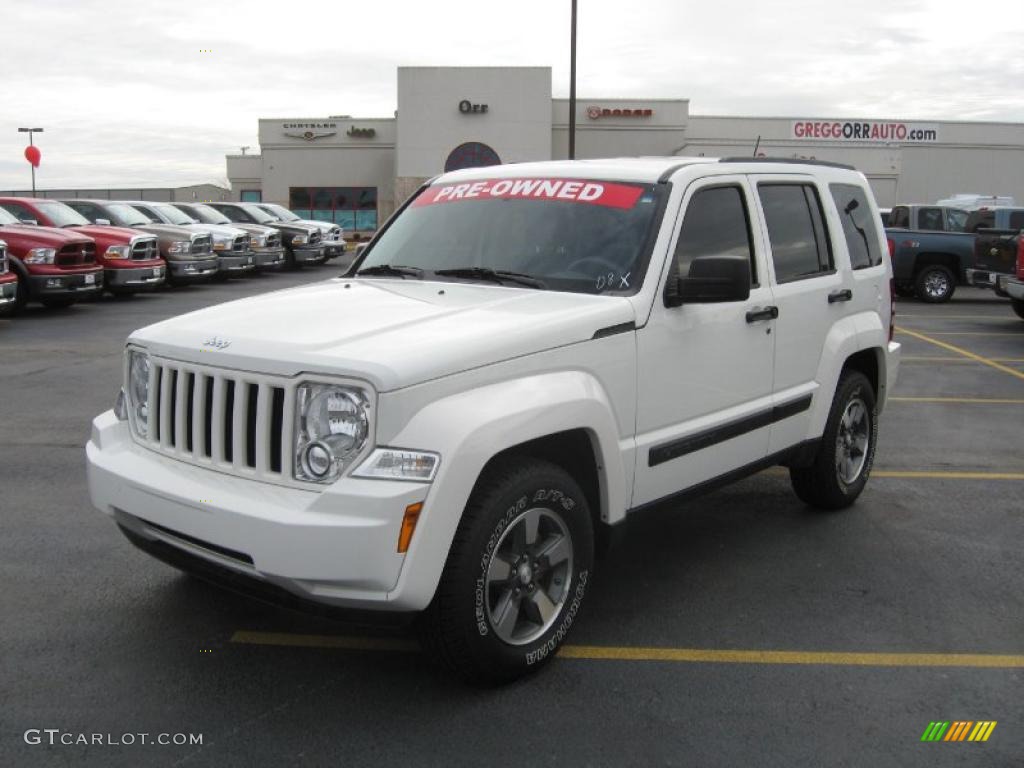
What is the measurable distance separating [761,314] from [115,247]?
1514cm

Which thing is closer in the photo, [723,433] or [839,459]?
[723,433]

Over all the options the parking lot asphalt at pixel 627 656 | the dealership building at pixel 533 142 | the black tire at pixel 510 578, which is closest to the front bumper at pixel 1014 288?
the parking lot asphalt at pixel 627 656

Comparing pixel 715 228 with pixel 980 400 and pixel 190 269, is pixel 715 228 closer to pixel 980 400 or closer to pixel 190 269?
pixel 980 400

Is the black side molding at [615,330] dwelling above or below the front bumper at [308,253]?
below

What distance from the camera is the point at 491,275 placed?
4.36 metres

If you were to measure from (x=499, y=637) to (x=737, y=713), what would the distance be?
0.87 metres

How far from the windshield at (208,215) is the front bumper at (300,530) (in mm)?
22435

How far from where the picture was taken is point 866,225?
19.5ft

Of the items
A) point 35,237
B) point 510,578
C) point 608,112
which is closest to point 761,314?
point 510,578

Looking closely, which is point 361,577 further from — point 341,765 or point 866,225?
point 866,225

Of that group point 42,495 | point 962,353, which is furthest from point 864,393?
point 962,353

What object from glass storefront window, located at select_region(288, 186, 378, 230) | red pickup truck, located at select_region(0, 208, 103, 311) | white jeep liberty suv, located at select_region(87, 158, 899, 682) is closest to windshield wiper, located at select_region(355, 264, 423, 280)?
white jeep liberty suv, located at select_region(87, 158, 899, 682)

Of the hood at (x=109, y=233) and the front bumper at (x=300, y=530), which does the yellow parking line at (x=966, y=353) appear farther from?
the hood at (x=109, y=233)

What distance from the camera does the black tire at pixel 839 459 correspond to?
549 cm
